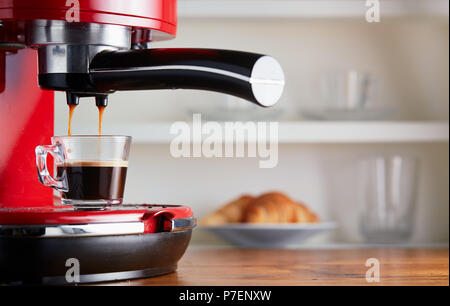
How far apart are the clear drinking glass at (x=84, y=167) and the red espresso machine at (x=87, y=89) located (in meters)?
0.03

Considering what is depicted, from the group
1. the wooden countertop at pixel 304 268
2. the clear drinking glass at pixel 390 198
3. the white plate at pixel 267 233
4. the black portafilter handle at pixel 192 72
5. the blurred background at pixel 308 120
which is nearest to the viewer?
the black portafilter handle at pixel 192 72

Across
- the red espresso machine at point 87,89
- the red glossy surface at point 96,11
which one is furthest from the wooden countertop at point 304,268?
the red glossy surface at point 96,11

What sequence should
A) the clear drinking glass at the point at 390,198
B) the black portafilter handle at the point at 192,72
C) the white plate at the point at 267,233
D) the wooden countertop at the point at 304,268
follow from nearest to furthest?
the black portafilter handle at the point at 192,72 → the wooden countertop at the point at 304,268 → the white plate at the point at 267,233 → the clear drinking glass at the point at 390,198

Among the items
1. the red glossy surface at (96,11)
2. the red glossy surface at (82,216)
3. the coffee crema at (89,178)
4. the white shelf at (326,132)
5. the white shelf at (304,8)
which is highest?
the white shelf at (304,8)

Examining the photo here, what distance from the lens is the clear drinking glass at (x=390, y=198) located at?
4.71 feet

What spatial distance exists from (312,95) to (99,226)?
92cm

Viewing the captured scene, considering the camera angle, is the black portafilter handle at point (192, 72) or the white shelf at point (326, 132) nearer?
the black portafilter handle at point (192, 72)

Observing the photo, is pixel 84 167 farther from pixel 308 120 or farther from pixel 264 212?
pixel 308 120

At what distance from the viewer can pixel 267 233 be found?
4.35ft

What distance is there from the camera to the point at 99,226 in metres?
0.71

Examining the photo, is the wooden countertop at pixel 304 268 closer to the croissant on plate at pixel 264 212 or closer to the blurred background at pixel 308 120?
the croissant on plate at pixel 264 212

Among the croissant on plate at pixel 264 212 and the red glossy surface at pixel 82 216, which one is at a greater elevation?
the red glossy surface at pixel 82 216

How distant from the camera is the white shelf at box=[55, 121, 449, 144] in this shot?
138 centimetres

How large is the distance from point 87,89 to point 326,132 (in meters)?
0.73
